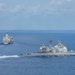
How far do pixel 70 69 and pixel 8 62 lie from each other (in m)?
24.4

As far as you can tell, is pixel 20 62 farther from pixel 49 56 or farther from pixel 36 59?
pixel 49 56

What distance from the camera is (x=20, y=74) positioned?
357ft

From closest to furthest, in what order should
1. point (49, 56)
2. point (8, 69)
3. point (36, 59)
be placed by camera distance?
1. point (8, 69)
2. point (36, 59)
3. point (49, 56)

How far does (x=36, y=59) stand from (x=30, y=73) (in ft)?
114

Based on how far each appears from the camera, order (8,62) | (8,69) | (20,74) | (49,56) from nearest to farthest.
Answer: (20,74), (8,69), (8,62), (49,56)

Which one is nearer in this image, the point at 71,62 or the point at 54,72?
the point at 54,72

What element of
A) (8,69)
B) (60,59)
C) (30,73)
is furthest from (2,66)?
(60,59)

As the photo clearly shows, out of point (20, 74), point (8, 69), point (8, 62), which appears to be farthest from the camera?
point (8, 62)

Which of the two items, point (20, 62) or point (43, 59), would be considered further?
point (43, 59)

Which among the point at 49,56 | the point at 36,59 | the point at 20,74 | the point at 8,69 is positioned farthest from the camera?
the point at 49,56

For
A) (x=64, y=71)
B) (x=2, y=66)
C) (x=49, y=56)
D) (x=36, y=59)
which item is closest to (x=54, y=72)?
(x=64, y=71)

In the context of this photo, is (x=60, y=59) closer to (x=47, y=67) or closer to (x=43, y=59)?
(x=43, y=59)

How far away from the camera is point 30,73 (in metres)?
111

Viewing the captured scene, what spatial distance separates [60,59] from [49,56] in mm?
9366
